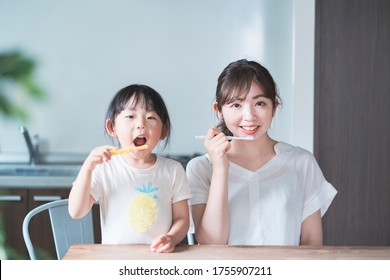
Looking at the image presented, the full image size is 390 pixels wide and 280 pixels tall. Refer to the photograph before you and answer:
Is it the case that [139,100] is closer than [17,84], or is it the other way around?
[17,84]

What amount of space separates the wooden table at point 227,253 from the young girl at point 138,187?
0.03 m

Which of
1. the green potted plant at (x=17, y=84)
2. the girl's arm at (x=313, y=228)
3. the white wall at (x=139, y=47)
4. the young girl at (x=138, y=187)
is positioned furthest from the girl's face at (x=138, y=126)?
the white wall at (x=139, y=47)

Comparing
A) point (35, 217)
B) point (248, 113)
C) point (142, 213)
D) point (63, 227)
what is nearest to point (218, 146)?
point (248, 113)

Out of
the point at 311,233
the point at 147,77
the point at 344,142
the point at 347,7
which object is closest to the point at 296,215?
the point at 311,233

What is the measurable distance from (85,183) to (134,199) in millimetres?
98

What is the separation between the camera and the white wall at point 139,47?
2473 mm

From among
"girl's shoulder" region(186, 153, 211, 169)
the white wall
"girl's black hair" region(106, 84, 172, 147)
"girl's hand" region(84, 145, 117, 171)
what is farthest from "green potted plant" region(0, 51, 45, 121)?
the white wall

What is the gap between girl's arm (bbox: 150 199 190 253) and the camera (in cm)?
88

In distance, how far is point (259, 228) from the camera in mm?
1038

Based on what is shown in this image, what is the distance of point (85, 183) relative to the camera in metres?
0.87

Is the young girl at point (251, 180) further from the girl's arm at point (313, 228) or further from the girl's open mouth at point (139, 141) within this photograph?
the girl's open mouth at point (139, 141)

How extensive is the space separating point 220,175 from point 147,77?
1591 mm

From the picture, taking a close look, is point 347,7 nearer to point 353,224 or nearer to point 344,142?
point 344,142

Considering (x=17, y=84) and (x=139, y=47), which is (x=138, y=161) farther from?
(x=139, y=47)
